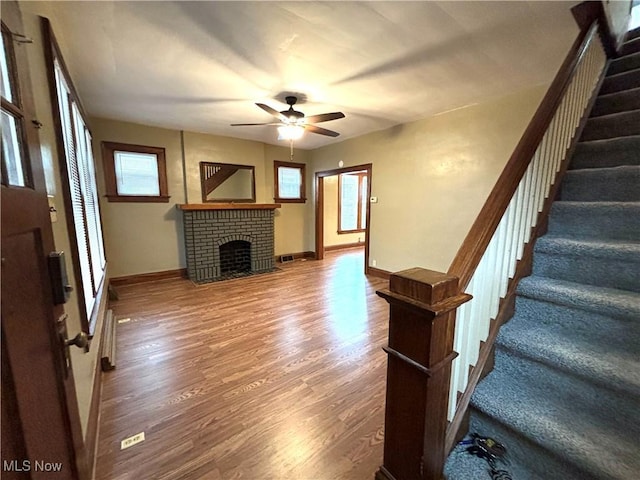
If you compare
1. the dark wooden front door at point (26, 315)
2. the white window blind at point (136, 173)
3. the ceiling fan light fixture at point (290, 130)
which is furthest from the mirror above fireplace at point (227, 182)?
the dark wooden front door at point (26, 315)

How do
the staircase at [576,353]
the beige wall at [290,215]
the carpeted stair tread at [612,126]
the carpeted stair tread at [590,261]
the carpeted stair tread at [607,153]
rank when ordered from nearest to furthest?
1. the staircase at [576,353]
2. the carpeted stair tread at [590,261]
3. the carpeted stair tread at [607,153]
4. the carpeted stair tread at [612,126]
5. the beige wall at [290,215]

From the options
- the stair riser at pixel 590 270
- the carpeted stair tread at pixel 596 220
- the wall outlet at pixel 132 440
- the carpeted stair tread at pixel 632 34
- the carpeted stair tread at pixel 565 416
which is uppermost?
the carpeted stair tread at pixel 632 34

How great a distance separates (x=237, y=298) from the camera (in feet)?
12.3

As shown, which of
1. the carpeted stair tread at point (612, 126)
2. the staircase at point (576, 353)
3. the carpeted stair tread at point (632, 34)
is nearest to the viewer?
the staircase at point (576, 353)

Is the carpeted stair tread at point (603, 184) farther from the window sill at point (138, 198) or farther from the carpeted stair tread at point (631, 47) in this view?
the window sill at point (138, 198)

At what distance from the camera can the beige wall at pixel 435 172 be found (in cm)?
313

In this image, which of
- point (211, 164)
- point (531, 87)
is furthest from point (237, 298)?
point (531, 87)

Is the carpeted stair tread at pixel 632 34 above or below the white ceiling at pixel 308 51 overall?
above

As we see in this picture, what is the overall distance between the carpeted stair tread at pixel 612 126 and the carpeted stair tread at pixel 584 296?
1.40 meters

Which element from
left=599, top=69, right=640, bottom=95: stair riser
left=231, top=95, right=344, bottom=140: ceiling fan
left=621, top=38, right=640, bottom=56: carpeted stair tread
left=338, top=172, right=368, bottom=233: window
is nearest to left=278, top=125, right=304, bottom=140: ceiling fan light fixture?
left=231, top=95, right=344, bottom=140: ceiling fan

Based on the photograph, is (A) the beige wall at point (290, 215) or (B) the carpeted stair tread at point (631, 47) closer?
(B) the carpeted stair tread at point (631, 47)

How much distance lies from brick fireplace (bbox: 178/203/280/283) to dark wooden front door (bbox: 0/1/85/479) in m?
3.82

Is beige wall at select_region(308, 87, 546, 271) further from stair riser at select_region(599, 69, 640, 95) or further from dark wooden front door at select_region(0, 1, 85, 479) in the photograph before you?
dark wooden front door at select_region(0, 1, 85, 479)

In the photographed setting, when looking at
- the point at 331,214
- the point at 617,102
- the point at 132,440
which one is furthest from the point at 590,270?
the point at 331,214
